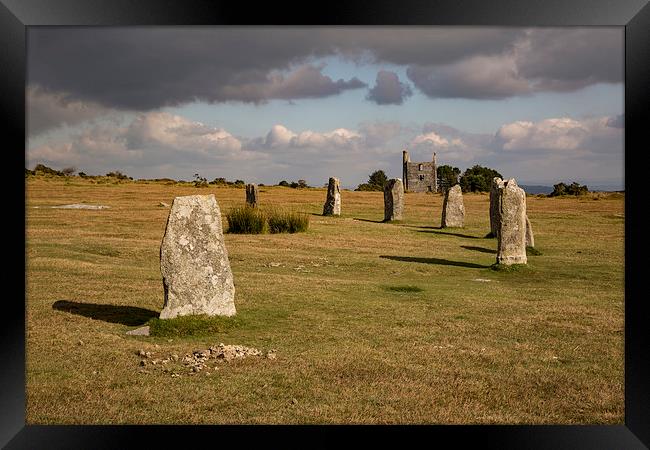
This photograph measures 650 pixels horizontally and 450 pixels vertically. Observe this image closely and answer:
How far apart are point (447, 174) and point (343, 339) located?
84.2 metres

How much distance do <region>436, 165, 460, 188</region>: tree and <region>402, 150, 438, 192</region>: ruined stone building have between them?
1486 millimetres

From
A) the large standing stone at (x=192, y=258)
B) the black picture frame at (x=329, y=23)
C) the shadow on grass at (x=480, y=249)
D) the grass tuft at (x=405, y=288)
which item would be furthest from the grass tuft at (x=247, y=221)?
the black picture frame at (x=329, y=23)

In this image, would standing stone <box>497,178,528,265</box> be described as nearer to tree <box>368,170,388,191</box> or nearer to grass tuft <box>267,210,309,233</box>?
grass tuft <box>267,210,309,233</box>

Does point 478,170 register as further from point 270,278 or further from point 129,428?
point 129,428

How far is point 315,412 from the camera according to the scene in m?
7.37

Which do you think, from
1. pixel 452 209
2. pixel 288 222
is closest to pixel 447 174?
pixel 452 209

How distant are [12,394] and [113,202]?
37.5 meters

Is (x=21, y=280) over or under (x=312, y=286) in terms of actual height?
over

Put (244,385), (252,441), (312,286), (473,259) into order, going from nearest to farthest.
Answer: (252,441)
(244,385)
(312,286)
(473,259)

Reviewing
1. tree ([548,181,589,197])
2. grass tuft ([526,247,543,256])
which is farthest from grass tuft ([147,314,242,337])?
tree ([548,181,589,197])

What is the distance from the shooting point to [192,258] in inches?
419

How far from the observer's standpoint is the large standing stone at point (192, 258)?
416 inches

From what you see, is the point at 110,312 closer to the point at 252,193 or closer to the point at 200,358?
the point at 200,358

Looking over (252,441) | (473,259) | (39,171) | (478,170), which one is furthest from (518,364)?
(478,170)
